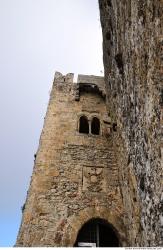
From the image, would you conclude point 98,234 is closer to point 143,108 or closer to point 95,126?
point 95,126

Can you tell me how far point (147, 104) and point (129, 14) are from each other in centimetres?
210

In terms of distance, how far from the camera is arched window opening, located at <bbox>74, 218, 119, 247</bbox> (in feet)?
28.0

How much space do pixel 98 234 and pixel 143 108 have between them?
4601mm

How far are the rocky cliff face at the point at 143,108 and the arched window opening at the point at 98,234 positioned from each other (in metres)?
1.75

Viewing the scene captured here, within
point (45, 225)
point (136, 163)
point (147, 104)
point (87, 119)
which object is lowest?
point (45, 225)

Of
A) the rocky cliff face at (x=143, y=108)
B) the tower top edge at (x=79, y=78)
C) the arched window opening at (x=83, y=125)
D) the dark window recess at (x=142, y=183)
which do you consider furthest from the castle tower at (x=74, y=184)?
the dark window recess at (x=142, y=183)

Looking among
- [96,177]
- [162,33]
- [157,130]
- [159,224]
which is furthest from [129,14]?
[96,177]

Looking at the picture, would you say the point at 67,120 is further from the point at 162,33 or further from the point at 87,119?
the point at 162,33

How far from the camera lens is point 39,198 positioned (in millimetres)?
8828

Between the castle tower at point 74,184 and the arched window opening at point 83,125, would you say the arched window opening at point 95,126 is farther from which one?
the arched window opening at point 83,125

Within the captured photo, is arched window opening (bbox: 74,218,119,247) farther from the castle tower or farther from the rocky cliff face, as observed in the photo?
the rocky cliff face

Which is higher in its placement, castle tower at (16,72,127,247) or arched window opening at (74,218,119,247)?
castle tower at (16,72,127,247)

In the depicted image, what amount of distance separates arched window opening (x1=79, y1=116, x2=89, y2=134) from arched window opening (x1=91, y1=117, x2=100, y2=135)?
22cm

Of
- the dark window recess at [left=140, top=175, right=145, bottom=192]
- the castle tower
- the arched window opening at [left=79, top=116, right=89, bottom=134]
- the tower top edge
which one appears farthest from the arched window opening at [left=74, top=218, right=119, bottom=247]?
the tower top edge
